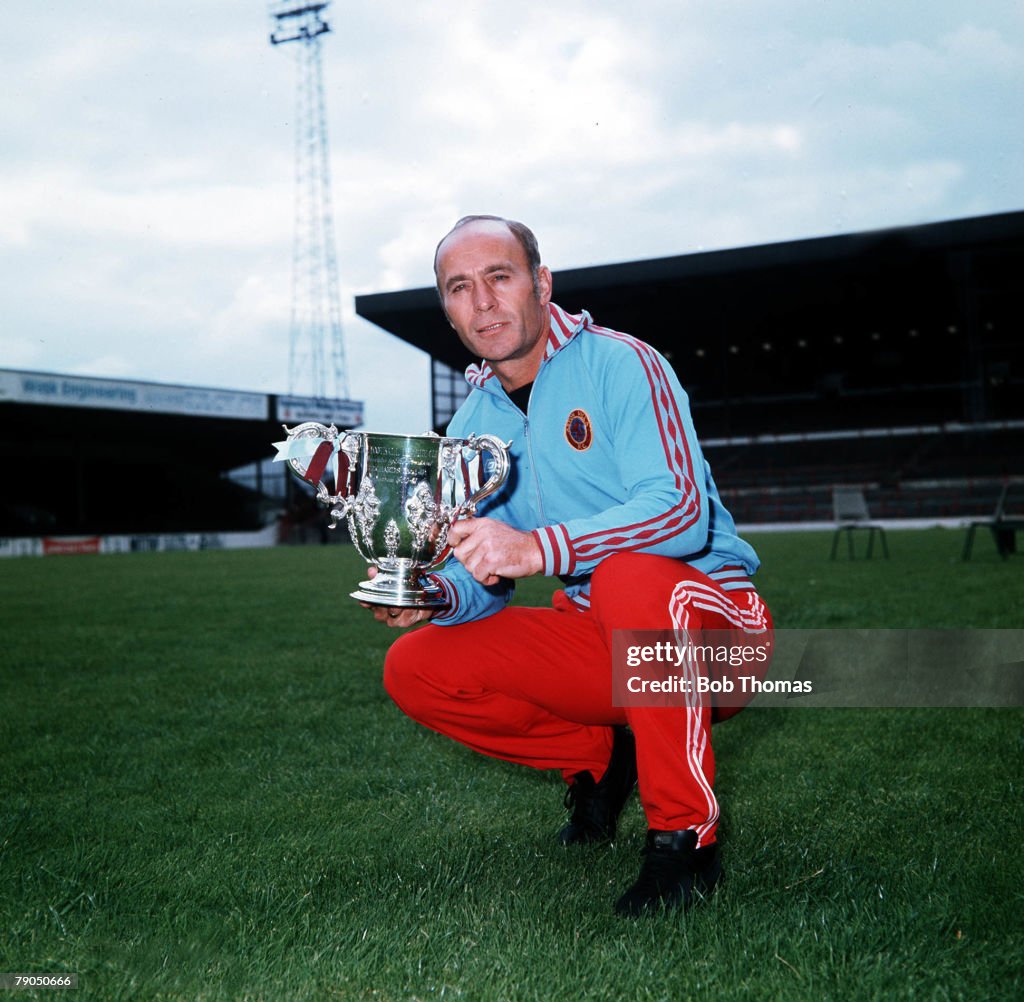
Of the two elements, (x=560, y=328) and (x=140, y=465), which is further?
(x=140, y=465)

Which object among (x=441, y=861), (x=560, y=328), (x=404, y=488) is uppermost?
(x=560, y=328)

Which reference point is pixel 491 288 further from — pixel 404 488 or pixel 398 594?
pixel 398 594

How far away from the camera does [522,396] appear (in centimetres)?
204

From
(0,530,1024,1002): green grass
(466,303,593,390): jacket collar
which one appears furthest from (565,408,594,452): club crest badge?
(0,530,1024,1002): green grass

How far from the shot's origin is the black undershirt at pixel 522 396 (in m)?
2.02

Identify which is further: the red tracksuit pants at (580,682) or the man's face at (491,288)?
the man's face at (491,288)

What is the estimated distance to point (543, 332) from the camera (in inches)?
76.7

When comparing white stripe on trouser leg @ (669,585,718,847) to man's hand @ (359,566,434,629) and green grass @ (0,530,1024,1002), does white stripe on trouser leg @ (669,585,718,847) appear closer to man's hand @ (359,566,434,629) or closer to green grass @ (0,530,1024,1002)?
green grass @ (0,530,1024,1002)

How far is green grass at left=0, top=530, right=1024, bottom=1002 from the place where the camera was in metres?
1.36

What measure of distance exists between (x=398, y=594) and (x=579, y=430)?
1.46 feet

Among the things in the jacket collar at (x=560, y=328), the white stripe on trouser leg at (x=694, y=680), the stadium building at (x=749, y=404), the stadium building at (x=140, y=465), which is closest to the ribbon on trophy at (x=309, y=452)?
the jacket collar at (x=560, y=328)

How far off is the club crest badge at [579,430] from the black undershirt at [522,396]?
159 millimetres

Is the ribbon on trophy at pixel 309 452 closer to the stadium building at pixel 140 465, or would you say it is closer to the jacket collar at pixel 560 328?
the jacket collar at pixel 560 328

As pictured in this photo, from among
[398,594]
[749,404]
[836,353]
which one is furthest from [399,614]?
[749,404]
